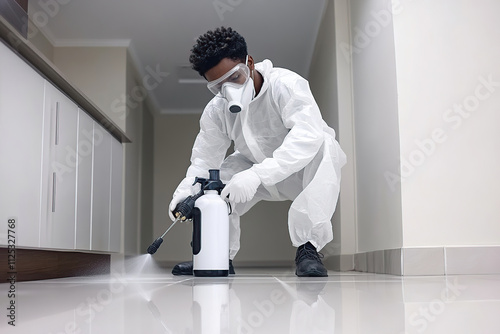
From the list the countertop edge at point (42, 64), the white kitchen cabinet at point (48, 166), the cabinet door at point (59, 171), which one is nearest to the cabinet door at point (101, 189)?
the white kitchen cabinet at point (48, 166)

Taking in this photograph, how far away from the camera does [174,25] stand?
5340 millimetres

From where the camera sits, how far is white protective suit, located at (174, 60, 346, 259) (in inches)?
93.9

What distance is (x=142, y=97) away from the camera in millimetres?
6797

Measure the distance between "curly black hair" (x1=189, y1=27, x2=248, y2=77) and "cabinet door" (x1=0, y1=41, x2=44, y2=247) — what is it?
25.7 inches

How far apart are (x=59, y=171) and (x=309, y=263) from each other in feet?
3.74

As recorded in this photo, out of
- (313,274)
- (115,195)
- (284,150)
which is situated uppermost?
(284,150)

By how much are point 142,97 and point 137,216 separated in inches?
55.7

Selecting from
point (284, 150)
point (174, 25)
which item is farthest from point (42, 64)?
point (174, 25)

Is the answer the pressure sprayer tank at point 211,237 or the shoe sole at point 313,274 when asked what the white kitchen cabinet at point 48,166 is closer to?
the pressure sprayer tank at point 211,237

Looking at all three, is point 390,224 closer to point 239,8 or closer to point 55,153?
point 55,153

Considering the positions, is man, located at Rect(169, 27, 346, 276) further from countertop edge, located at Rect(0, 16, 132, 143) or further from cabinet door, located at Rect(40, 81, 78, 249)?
countertop edge, located at Rect(0, 16, 132, 143)

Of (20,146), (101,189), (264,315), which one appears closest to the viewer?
(264,315)

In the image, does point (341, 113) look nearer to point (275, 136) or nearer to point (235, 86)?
point (275, 136)

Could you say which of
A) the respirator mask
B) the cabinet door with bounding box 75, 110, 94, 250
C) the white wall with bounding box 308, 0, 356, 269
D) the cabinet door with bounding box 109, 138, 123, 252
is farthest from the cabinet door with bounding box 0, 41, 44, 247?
the white wall with bounding box 308, 0, 356, 269
